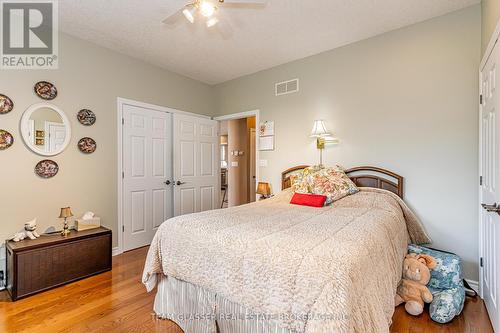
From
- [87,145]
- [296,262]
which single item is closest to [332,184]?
[296,262]

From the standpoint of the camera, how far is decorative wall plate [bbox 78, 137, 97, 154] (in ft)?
9.99

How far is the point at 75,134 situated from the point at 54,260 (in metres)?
1.43

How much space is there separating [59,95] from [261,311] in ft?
10.4

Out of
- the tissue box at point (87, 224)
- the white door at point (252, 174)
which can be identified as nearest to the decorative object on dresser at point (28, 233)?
the tissue box at point (87, 224)

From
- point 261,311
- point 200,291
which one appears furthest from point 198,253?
point 261,311

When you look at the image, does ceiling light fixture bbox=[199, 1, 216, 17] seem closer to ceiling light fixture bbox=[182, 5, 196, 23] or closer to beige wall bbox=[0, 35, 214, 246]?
Result: ceiling light fixture bbox=[182, 5, 196, 23]

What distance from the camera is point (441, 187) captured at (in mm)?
2561

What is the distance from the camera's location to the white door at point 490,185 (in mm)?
1623

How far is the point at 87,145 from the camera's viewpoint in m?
3.10

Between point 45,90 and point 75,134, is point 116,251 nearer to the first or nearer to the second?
point 75,134

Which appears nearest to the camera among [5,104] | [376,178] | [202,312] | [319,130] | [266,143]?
[202,312]

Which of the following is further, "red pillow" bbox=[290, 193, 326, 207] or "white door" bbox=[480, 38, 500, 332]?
"red pillow" bbox=[290, 193, 326, 207]

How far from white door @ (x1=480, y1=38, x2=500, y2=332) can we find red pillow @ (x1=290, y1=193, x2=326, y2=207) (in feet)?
4.12

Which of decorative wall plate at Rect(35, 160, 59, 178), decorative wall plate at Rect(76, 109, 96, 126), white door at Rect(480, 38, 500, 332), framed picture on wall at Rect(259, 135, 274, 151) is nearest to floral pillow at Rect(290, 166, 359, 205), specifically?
framed picture on wall at Rect(259, 135, 274, 151)
